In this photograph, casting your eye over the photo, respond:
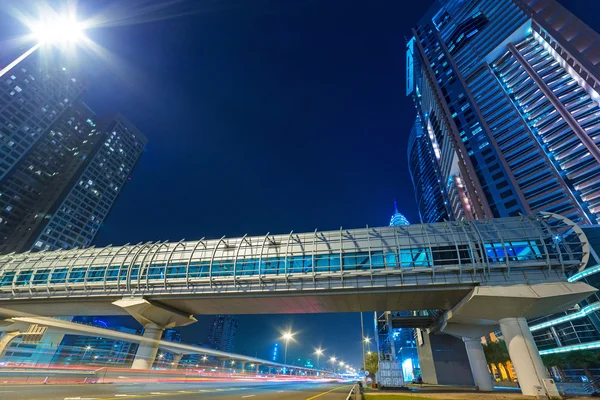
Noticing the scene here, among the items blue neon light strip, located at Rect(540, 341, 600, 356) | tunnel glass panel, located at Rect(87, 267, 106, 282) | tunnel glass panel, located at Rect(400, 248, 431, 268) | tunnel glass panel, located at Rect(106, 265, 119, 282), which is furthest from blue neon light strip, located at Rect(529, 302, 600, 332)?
tunnel glass panel, located at Rect(87, 267, 106, 282)

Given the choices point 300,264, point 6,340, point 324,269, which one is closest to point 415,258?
point 324,269

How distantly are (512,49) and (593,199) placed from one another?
6214 cm

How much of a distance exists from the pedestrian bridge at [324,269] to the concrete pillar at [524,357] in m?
4.34

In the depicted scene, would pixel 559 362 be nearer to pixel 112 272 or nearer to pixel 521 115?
pixel 112 272

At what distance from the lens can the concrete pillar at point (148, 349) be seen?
29.6m

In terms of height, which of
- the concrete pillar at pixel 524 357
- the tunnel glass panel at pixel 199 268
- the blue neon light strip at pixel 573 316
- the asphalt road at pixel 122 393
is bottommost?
the asphalt road at pixel 122 393

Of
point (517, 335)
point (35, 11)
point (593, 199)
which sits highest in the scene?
point (593, 199)

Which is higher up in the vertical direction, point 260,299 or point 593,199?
point 593,199

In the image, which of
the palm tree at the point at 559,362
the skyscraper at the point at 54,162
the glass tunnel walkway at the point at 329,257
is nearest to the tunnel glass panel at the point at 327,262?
the glass tunnel walkway at the point at 329,257

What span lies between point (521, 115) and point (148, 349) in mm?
115424

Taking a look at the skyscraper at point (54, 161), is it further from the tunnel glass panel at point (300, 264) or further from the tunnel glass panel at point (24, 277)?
the tunnel glass panel at point (300, 264)

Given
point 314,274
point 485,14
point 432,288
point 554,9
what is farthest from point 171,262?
point 485,14

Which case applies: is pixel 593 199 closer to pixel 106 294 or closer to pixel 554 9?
pixel 554 9

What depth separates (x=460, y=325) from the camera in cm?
3180
